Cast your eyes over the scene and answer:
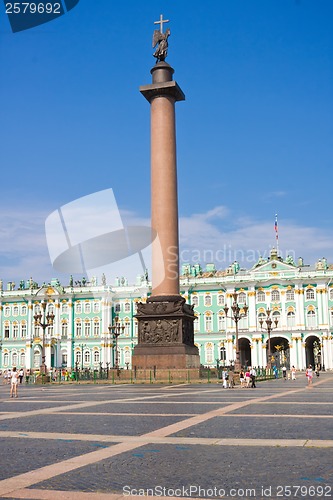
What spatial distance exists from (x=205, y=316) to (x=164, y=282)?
5542cm

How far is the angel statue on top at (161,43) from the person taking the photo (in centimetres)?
4322

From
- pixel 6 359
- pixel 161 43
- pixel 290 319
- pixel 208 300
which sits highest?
pixel 161 43

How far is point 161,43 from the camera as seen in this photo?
43375mm

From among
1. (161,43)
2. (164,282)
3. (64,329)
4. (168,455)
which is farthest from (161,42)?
(64,329)

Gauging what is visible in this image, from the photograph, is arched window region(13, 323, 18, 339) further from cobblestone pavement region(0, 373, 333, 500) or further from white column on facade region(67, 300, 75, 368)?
cobblestone pavement region(0, 373, 333, 500)

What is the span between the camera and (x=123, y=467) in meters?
8.85

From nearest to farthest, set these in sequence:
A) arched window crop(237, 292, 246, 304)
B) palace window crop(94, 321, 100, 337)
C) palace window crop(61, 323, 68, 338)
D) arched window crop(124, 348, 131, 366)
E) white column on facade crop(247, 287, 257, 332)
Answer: white column on facade crop(247, 287, 257, 332), arched window crop(237, 292, 246, 304), arched window crop(124, 348, 131, 366), palace window crop(94, 321, 100, 337), palace window crop(61, 323, 68, 338)

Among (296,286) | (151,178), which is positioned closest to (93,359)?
A: (296,286)

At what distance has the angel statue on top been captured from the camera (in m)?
43.2

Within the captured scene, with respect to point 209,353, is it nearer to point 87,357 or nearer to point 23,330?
point 87,357

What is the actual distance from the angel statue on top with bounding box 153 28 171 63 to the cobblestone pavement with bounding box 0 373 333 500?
31727 millimetres

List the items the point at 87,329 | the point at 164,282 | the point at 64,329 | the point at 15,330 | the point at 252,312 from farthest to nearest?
the point at 15,330 → the point at 64,329 → the point at 87,329 → the point at 252,312 → the point at 164,282

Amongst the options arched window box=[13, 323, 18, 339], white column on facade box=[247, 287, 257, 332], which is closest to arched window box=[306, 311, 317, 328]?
white column on facade box=[247, 287, 257, 332]

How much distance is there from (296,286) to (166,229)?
53.6 meters
